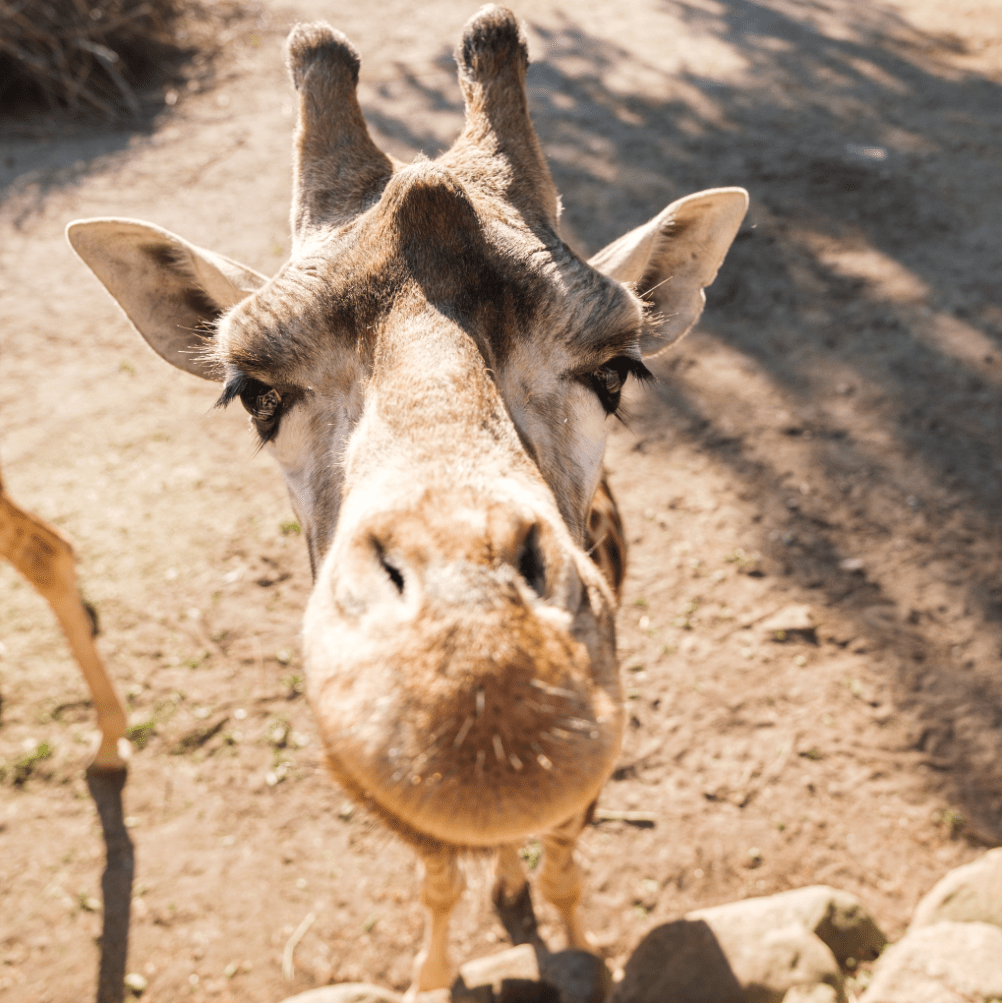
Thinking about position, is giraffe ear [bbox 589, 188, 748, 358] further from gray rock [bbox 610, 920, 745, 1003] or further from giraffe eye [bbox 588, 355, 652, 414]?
gray rock [bbox 610, 920, 745, 1003]

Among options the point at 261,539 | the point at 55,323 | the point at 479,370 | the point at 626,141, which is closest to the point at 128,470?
the point at 261,539

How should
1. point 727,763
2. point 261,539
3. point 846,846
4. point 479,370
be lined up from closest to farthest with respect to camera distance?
point 479,370 < point 846,846 < point 727,763 < point 261,539

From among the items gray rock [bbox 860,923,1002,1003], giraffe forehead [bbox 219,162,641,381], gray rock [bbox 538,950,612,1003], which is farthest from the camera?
gray rock [bbox 538,950,612,1003]

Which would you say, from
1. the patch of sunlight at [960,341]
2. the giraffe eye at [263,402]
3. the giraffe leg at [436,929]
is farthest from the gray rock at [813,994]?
the patch of sunlight at [960,341]

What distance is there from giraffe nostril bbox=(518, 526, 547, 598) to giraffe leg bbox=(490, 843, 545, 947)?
9.59ft

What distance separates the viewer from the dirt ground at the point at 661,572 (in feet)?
13.8

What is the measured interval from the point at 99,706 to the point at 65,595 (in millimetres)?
725

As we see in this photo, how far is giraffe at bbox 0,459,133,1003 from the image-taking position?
4164 millimetres

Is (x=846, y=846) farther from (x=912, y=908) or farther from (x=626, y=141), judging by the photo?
(x=626, y=141)

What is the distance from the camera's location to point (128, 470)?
6.64m

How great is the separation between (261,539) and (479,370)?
4.35m

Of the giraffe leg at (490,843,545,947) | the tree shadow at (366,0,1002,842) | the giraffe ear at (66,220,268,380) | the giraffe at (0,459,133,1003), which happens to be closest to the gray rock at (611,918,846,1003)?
the giraffe leg at (490,843,545,947)

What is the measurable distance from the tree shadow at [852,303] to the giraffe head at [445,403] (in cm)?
309

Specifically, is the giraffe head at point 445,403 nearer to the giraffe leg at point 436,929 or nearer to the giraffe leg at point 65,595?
the giraffe leg at point 65,595
